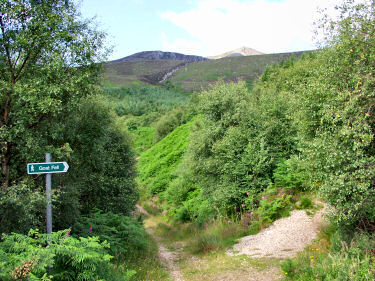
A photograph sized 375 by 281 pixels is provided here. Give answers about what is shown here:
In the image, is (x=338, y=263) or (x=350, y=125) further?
(x=350, y=125)

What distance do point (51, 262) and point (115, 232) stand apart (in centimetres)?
832

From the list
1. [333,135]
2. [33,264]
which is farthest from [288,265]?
[33,264]

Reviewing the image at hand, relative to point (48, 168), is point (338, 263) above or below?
below

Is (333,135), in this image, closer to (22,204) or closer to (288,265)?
(288,265)

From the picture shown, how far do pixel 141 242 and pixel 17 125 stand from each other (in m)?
7.17

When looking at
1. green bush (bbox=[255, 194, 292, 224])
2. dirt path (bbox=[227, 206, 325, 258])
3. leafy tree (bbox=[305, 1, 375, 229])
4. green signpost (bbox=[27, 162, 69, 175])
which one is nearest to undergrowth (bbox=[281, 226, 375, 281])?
leafy tree (bbox=[305, 1, 375, 229])

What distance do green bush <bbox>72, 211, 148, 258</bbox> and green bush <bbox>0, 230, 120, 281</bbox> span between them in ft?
17.6

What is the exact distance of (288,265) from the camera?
8258mm

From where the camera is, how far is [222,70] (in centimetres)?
17212

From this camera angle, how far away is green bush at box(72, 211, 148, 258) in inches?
445

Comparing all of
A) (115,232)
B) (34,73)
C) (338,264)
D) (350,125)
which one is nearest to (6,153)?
(34,73)

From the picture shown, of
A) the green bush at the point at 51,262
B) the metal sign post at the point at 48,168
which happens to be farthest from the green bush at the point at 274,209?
the metal sign post at the point at 48,168

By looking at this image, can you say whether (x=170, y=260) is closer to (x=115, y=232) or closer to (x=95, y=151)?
(x=115, y=232)

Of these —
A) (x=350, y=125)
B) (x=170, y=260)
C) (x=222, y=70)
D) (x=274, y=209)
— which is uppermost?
(x=222, y=70)
